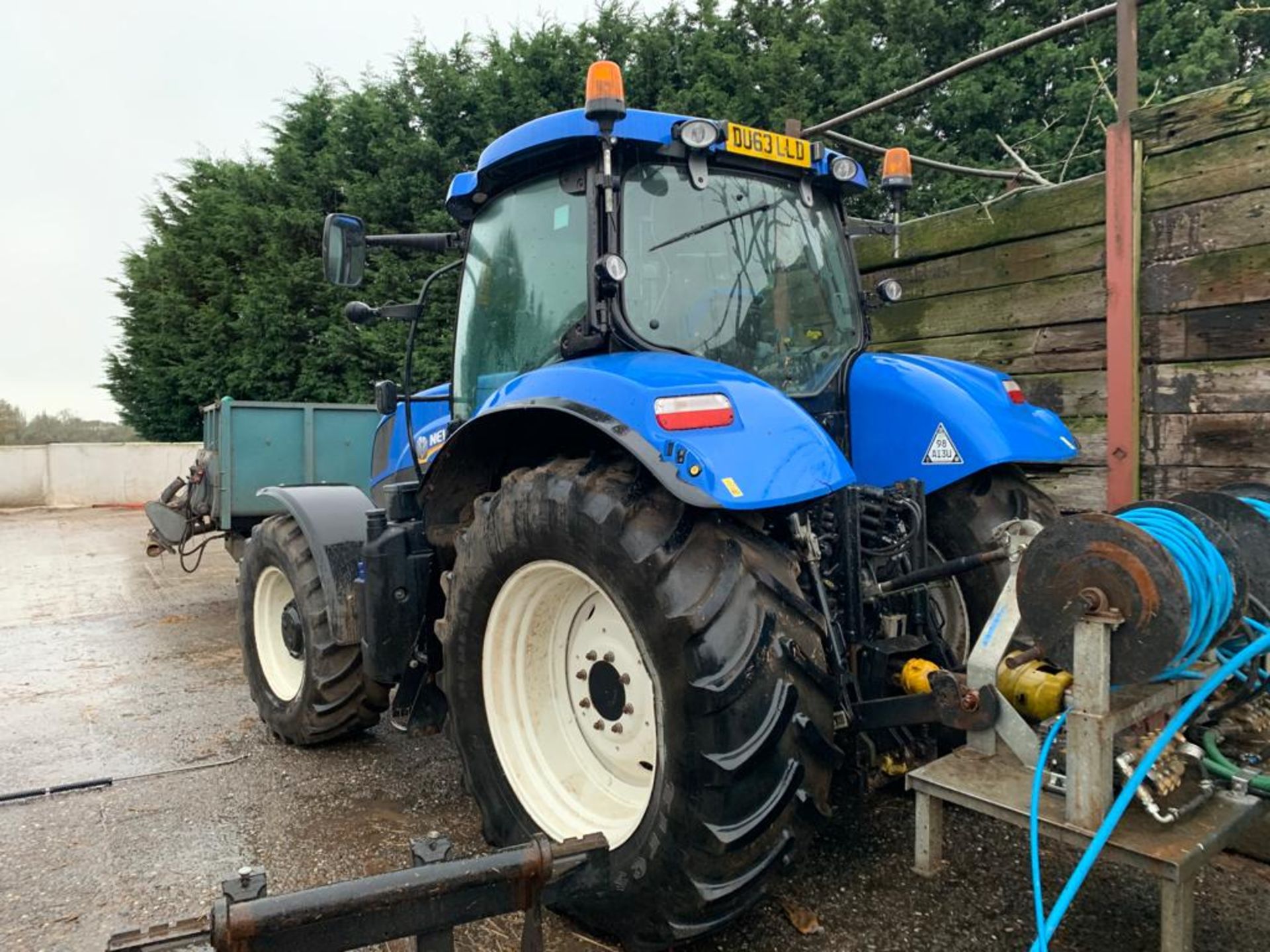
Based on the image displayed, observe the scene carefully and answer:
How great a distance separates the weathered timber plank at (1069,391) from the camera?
3654 mm

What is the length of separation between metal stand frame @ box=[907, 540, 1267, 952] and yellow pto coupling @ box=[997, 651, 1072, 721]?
→ 0.13 ft

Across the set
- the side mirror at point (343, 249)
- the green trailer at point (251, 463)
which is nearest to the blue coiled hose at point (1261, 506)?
the side mirror at point (343, 249)

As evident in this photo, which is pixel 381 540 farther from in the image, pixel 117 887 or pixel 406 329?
pixel 406 329

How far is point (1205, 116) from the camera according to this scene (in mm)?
3164

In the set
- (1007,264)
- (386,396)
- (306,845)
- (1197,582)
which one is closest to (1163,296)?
(1007,264)

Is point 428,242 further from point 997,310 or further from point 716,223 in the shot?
point 997,310

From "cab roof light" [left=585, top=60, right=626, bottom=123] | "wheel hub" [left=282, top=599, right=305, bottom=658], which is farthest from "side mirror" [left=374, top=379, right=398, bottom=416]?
"cab roof light" [left=585, top=60, right=626, bottom=123]

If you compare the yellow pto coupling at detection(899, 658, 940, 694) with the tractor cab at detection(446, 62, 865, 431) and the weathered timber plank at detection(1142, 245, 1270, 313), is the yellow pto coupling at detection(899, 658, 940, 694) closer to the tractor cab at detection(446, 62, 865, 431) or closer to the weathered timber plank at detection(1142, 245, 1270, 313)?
the tractor cab at detection(446, 62, 865, 431)

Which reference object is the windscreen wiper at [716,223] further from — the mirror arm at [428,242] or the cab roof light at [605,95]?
the mirror arm at [428,242]

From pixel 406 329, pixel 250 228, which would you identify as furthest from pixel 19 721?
pixel 250 228

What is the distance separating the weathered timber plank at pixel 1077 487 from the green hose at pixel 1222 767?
171 cm

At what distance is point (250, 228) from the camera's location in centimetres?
1485

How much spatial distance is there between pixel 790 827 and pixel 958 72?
145 inches

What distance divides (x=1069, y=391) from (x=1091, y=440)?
229 millimetres
